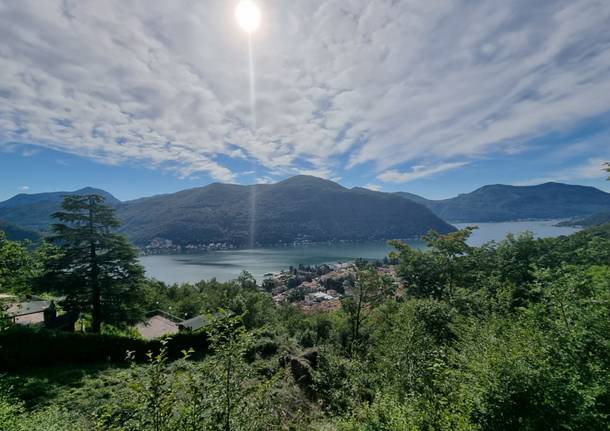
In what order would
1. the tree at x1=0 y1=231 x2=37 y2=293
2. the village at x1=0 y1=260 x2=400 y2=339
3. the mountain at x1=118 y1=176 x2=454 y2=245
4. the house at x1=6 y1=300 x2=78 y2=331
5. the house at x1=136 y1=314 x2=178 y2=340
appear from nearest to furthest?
the tree at x1=0 y1=231 x2=37 y2=293 < the house at x1=6 y1=300 x2=78 y2=331 < the village at x1=0 y1=260 x2=400 y2=339 < the house at x1=136 y1=314 x2=178 y2=340 < the mountain at x1=118 y1=176 x2=454 y2=245

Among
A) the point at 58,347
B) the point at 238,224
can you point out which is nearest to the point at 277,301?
the point at 58,347

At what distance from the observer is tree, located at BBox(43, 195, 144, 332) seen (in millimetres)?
14328

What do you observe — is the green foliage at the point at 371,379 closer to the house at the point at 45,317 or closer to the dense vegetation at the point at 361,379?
the dense vegetation at the point at 361,379

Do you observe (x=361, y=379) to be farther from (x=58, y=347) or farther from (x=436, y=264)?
(x=58, y=347)

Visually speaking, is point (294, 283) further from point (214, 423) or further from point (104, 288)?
point (214, 423)

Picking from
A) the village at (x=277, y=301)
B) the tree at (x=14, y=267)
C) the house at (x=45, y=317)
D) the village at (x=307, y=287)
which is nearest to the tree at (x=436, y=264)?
the village at (x=277, y=301)

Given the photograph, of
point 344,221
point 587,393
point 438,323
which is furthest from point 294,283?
point 344,221

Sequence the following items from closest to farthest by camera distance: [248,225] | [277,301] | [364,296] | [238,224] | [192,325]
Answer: [364,296] < [192,325] < [277,301] < [238,224] < [248,225]

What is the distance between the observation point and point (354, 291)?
1788 cm

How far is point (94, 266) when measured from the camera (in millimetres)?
14883

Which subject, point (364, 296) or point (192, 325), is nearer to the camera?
point (364, 296)

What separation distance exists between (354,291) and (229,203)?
621ft

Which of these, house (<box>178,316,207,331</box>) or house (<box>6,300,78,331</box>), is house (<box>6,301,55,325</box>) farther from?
house (<box>178,316,207,331</box>)

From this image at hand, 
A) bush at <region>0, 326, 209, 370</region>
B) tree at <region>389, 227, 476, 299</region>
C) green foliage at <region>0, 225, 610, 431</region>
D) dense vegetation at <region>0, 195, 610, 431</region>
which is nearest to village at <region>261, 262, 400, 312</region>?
tree at <region>389, 227, 476, 299</region>
